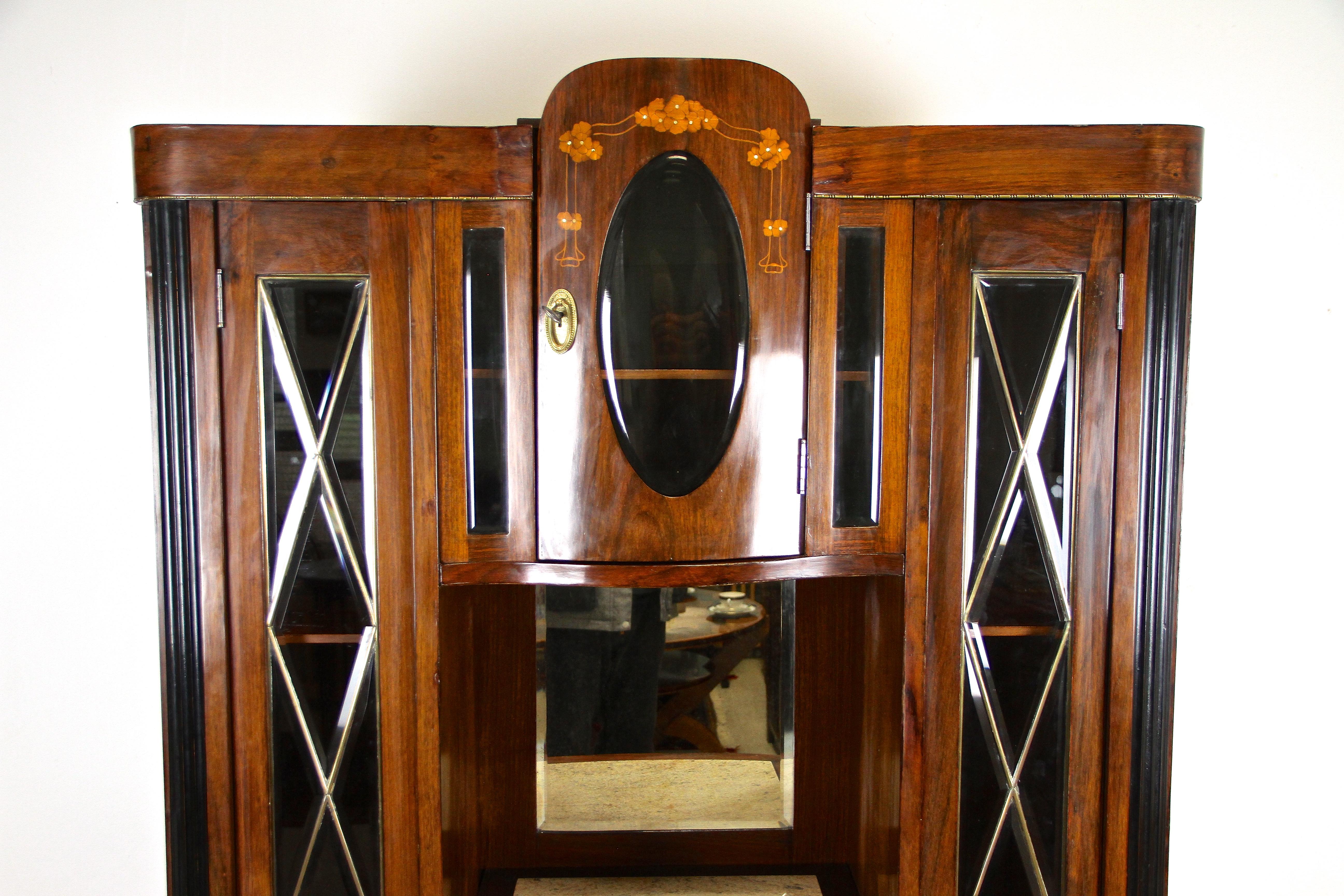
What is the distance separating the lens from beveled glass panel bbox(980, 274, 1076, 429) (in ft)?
3.60

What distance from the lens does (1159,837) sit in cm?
111

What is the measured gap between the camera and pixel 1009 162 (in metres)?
1.06

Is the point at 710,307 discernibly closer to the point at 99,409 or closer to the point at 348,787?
the point at 348,787

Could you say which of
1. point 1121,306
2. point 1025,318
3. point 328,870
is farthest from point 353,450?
point 1121,306

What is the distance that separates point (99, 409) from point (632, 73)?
1.19m

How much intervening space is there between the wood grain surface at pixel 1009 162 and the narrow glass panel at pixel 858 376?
73 millimetres

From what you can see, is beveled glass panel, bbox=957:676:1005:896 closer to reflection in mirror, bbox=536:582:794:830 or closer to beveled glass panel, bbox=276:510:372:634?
reflection in mirror, bbox=536:582:794:830

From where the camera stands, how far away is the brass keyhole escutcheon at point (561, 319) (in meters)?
1.06

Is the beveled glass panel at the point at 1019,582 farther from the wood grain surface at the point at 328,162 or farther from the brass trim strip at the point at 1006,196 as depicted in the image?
the wood grain surface at the point at 328,162

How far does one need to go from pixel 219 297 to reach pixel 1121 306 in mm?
1203

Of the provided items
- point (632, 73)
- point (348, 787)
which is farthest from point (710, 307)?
point (348, 787)

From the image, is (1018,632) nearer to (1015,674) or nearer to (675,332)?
(1015,674)

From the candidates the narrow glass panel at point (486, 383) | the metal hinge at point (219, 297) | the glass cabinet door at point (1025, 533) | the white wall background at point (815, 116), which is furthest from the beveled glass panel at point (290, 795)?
the glass cabinet door at point (1025, 533)

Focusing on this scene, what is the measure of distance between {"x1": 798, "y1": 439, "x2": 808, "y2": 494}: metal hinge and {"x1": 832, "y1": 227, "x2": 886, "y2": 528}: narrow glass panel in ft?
0.14
